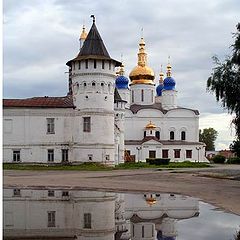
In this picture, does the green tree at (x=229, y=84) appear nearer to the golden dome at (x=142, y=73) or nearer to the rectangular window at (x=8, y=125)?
the rectangular window at (x=8, y=125)

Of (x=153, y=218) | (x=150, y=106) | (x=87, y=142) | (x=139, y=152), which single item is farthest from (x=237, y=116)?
(x=150, y=106)

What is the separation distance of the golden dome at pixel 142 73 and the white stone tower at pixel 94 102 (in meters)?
23.4

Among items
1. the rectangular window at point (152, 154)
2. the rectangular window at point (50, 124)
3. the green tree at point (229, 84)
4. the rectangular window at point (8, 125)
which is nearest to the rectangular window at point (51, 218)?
the green tree at point (229, 84)

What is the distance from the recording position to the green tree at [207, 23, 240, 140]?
2586cm

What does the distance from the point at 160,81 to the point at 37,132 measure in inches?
1496

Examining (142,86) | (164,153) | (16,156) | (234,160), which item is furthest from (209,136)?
(16,156)

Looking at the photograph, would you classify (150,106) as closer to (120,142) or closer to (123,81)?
(123,81)

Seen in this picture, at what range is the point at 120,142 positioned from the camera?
57.5m

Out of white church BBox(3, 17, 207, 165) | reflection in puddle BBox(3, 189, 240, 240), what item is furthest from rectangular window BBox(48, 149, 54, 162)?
reflection in puddle BBox(3, 189, 240, 240)

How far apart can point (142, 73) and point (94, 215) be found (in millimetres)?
63240

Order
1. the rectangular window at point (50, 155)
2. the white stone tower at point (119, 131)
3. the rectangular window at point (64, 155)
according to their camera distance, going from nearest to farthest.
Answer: the rectangular window at point (50, 155), the rectangular window at point (64, 155), the white stone tower at point (119, 131)

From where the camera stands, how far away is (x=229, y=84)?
1023 inches

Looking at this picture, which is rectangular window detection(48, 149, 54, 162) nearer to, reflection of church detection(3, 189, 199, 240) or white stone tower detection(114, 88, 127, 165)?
white stone tower detection(114, 88, 127, 165)

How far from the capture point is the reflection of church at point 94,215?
29.0ft
